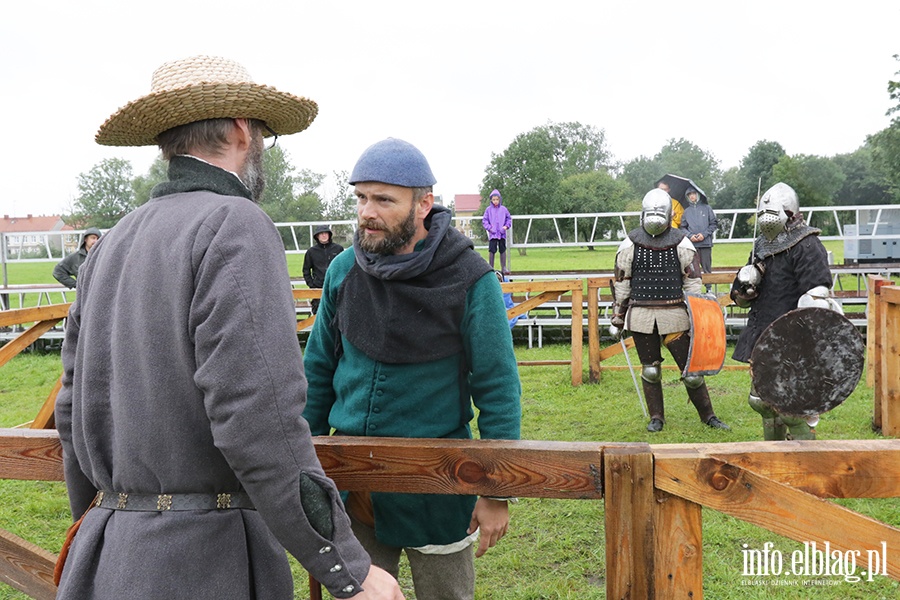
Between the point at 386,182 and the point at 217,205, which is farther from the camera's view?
the point at 386,182

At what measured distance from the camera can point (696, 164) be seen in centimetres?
7762

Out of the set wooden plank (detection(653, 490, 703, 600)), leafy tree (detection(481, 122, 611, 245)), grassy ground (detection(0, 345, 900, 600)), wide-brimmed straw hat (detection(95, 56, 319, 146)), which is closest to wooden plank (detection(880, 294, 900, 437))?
grassy ground (detection(0, 345, 900, 600))

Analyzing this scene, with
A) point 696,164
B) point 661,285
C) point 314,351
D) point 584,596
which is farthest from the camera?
point 696,164

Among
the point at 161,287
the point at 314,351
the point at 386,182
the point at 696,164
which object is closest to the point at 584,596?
the point at 314,351

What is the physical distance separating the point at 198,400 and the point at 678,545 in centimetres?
103

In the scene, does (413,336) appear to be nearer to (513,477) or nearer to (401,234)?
(401,234)

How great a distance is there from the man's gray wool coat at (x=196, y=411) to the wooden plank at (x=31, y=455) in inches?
20.1

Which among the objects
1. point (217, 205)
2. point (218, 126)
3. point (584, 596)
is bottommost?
point (584, 596)

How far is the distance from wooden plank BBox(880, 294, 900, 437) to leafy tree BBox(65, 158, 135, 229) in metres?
68.8

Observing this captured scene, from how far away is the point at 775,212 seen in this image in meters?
5.28

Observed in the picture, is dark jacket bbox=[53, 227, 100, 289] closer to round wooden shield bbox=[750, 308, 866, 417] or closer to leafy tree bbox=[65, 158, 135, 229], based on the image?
round wooden shield bbox=[750, 308, 866, 417]

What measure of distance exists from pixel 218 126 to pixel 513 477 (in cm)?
99

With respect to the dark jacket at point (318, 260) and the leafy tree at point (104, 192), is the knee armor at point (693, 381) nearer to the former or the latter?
the dark jacket at point (318, 260)

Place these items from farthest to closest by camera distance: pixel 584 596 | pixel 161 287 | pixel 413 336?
pixel 584 596
pixel 413 336
pixel 161 287
